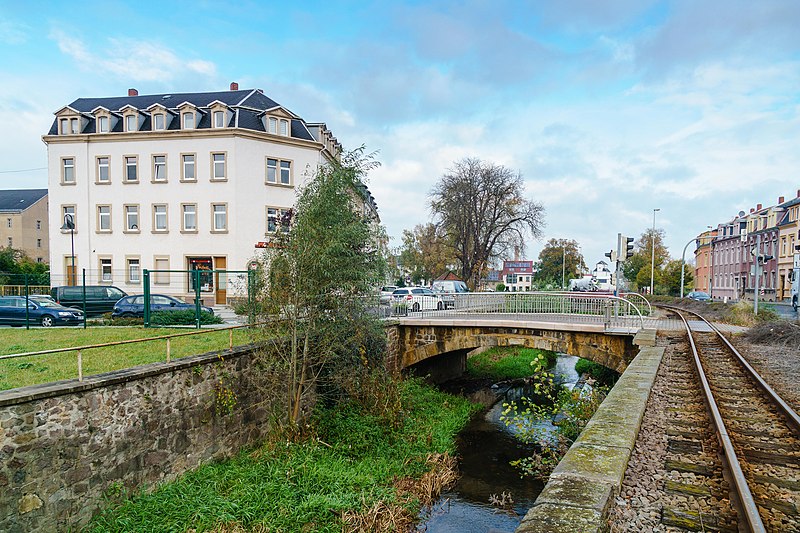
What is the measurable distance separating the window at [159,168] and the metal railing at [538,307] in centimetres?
1996

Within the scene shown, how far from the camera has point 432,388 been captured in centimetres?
1991

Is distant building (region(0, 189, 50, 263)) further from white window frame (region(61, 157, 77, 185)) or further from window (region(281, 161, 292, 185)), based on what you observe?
window (region(281, 161, 292, 185))

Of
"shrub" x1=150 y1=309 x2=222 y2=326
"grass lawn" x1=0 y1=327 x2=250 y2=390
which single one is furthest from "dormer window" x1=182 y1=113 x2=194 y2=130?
"shrub" x1=150 y1=309 x2=222 y2=326

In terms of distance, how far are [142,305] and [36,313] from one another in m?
3.16

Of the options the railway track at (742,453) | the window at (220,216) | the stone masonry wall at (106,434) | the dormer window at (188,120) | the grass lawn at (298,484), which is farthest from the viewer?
the dormer window at (188,120)

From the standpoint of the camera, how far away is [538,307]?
748 inches

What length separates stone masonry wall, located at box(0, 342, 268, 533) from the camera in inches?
264

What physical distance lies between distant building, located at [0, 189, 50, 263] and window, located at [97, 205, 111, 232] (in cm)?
3925

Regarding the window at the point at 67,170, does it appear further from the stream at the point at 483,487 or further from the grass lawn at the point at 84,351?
the stream at the point at 483,487

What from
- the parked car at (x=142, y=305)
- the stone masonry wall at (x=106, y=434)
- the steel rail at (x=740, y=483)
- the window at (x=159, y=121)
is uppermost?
the window at (x=159, y=121)

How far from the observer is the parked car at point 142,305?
1603cm

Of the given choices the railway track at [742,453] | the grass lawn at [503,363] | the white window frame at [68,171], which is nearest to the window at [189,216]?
the white window frame at [68,171]

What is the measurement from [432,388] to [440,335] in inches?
99.6

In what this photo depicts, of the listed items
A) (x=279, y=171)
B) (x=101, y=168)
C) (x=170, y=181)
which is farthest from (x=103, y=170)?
(x=279, y=171)
